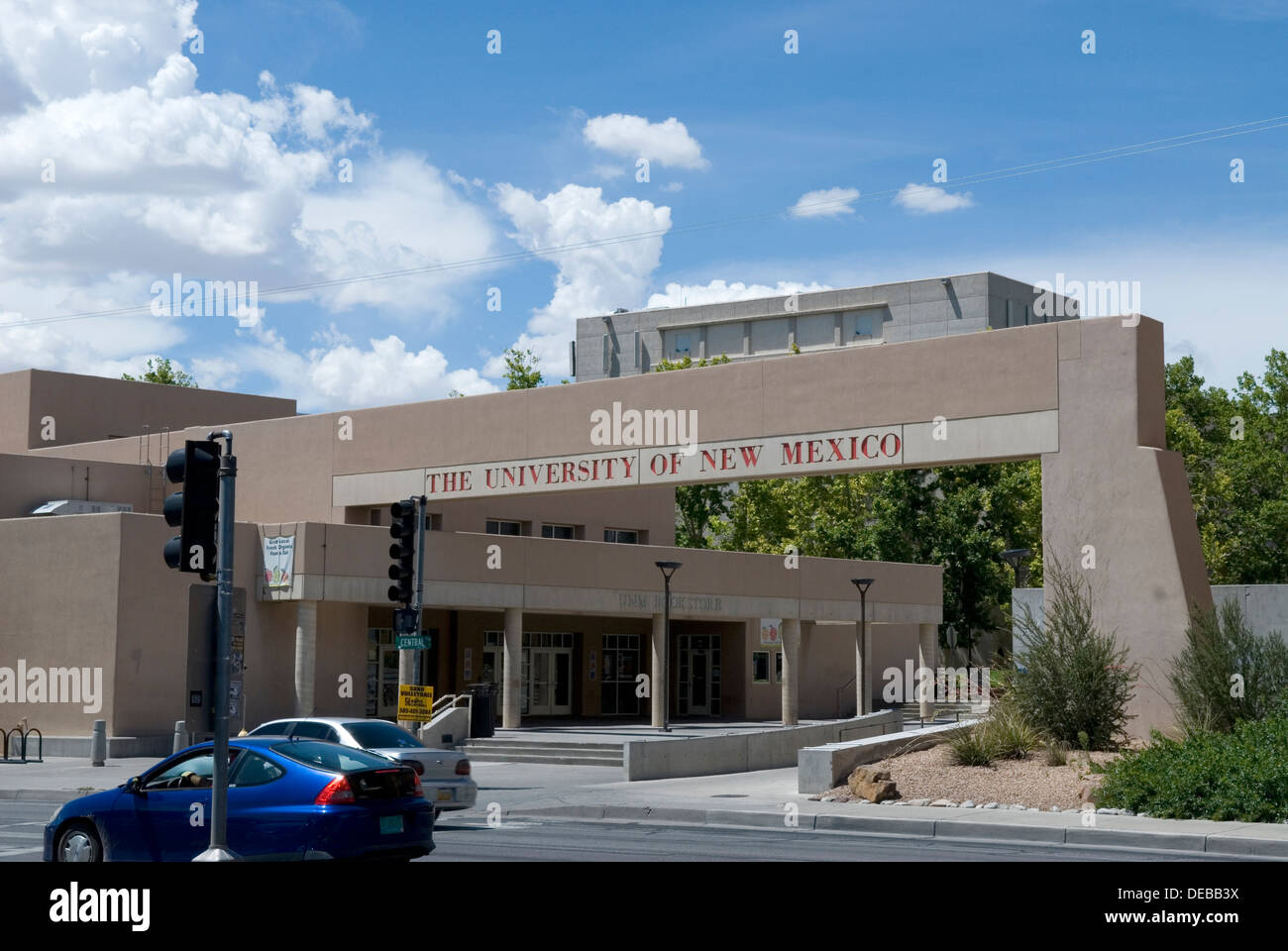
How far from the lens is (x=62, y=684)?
34.3 meters

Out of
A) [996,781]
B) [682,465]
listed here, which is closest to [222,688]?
[996,781]

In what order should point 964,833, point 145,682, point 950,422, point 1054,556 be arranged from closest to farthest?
point 964,833 < point 1054,556 < point 950,422 < point 145,682

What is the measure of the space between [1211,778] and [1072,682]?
4.22 metres

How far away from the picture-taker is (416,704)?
26.6 meters

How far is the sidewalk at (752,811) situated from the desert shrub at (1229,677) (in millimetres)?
4194

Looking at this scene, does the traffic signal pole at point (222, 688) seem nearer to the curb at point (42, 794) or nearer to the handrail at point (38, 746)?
the curb at point (42, 794)

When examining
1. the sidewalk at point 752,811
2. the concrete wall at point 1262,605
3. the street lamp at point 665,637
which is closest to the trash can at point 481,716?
the street lamp at point 665,637

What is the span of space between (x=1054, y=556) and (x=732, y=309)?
8069 cm

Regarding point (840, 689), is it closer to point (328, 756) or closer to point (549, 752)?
point (549, 752)

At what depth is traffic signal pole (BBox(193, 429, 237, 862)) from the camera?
37.4 feet

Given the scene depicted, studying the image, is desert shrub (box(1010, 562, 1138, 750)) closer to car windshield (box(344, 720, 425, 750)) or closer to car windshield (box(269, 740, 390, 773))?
car windshield (box(344, 720, 425, 750))
